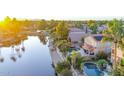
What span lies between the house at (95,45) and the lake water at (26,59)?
2.43 feet

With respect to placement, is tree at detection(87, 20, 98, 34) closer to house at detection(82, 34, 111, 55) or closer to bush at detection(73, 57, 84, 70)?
house at detection(82, 34, 111, 55)

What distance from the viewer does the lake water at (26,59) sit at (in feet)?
18.9

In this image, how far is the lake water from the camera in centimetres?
576

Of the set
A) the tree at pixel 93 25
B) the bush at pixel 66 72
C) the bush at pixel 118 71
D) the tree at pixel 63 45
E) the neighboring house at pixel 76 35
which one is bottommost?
the bush at pixel 66 72

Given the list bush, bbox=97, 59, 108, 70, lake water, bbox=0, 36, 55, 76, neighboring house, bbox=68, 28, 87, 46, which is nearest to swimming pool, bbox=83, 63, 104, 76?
bush, bbox=97, 59, 108, 70

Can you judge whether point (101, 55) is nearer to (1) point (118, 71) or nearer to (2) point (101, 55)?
(2) point (101, 55)

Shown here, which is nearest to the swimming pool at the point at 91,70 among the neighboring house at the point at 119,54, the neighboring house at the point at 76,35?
the neighboring house at the point at 119,54

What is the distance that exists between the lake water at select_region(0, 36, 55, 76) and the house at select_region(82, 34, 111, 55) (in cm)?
74

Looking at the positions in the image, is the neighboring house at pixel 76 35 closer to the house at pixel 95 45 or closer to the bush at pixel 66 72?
the house at pixel 95 45

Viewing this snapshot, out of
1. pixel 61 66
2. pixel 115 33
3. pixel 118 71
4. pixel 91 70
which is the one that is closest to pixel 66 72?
pixel 61 66
